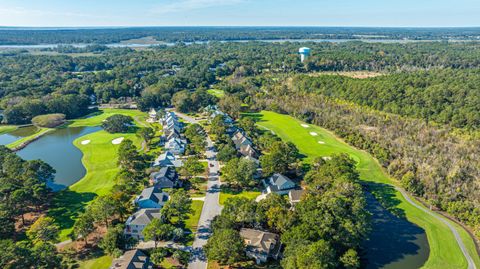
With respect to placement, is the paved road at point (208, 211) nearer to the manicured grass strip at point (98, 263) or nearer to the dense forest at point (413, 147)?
the manicured grass strip at point (98, 263)

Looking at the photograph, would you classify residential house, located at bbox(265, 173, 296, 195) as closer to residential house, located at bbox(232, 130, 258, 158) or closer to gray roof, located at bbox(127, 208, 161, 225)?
residential house, located at bbox(232, 130, 258, 158)

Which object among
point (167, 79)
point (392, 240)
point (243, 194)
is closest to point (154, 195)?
point (243, 194)

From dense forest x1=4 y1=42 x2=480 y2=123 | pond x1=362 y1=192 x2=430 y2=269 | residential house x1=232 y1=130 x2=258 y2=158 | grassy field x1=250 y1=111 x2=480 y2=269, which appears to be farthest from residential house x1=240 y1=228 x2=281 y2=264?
dense forest x1=4 y1=42 x2=480 y2=123

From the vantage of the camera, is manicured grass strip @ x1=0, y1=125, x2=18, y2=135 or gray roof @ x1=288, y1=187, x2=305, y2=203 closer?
gray roof @ x1=288, y1=187, x2=305, y2=203

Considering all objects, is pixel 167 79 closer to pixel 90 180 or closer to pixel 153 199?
pixel 90 180

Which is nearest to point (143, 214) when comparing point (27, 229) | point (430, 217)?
point (27, 229)

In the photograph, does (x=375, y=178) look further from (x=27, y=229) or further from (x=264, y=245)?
(x=27, y=229)
